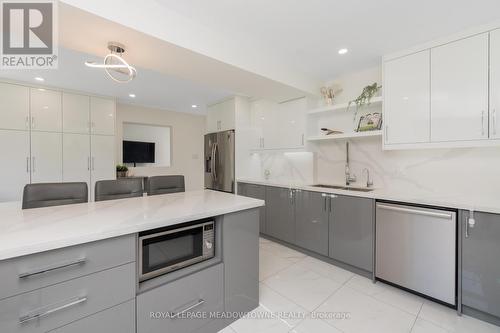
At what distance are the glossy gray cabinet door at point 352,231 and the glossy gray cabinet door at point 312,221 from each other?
3.4 inches

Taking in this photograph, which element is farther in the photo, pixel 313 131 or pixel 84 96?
pixel 84 96

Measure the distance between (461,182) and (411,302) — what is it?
1.26 m

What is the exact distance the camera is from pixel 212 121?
13.9ft

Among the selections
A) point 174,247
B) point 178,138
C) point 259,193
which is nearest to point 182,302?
point 174,247

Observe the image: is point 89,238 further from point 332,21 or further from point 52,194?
point 332,21

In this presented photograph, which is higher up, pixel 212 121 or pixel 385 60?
pixel 385 60

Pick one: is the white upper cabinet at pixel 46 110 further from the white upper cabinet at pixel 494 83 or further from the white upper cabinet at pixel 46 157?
the white upper cabinet at pixel 494 83

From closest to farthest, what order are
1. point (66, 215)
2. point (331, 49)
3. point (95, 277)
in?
point (95, 277), point (66, 215), point (331, 49)

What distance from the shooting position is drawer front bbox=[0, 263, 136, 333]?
840 millimetres

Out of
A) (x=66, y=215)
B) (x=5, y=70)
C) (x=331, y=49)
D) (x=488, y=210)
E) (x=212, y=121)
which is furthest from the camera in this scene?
(x=212, y=121)

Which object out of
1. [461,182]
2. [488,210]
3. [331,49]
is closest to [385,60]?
[331,49]

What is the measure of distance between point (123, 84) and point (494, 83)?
14.4 feet

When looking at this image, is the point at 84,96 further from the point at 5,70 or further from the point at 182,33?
the point at 182,33

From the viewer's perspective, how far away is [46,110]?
11.1ft
